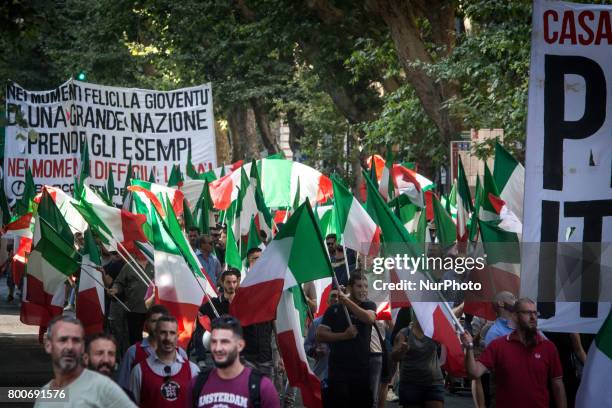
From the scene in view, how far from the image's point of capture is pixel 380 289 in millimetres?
13031

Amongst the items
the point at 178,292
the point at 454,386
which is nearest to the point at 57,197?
the point at 454,386

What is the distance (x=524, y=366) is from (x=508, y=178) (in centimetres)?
565

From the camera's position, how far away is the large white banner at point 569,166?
896 centimetres

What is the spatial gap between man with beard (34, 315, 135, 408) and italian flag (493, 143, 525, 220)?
27.4ft

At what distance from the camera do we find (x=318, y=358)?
11.6 metres

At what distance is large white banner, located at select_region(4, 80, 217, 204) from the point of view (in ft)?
85.6

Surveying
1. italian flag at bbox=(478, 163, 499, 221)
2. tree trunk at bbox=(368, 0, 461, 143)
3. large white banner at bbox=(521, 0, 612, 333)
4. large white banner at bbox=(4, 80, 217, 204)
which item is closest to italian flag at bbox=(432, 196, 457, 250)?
italian flag at bbox=(478, 163, 499, 221)

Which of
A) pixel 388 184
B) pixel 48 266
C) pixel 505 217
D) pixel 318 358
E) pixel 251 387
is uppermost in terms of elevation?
pixel 388 184

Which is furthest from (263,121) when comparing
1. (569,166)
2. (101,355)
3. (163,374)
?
(101,355)

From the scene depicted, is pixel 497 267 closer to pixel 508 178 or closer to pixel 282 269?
pixel 508 178

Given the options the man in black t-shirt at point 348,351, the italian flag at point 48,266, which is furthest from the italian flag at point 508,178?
the italian flag at point 48,266

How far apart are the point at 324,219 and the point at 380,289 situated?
538cm

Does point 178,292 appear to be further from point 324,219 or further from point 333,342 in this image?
point 324,219

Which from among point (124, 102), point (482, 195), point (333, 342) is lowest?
point (333, 342)
